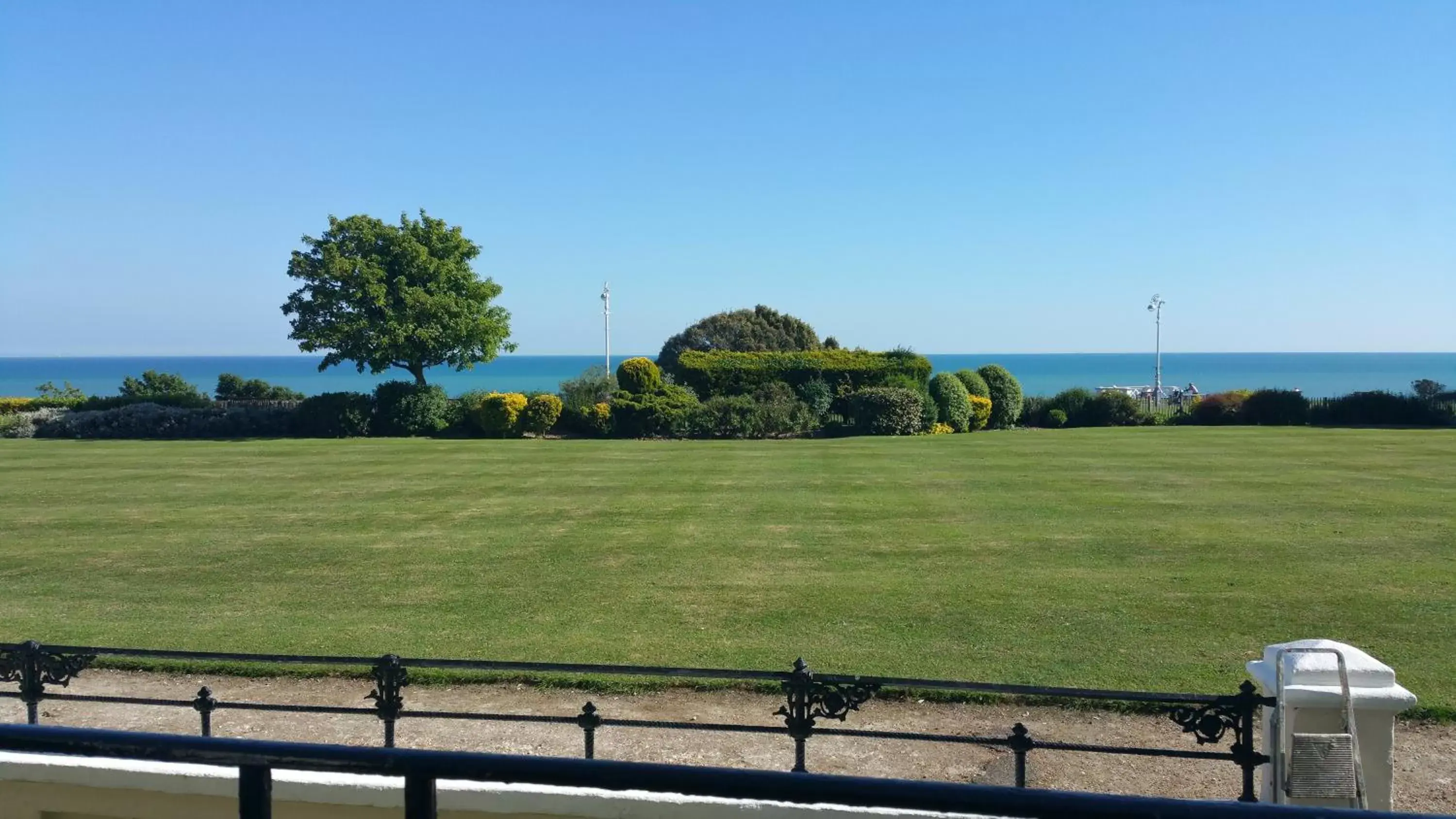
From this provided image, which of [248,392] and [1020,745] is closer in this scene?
[1020,745]

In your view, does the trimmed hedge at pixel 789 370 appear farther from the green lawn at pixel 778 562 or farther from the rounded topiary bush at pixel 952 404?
the green lawn at pixel 778 562

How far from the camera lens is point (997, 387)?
1439 inches

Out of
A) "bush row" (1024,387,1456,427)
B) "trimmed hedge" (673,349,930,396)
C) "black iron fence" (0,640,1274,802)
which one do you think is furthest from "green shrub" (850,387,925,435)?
"black iron fence" (0,640,1274,802)

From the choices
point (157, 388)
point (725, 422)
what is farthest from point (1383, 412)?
point (157, 388)

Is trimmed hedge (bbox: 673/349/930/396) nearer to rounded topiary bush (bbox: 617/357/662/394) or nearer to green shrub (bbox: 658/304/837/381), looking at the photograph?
rounded topiary bush (bbox: 617/357/662/394)

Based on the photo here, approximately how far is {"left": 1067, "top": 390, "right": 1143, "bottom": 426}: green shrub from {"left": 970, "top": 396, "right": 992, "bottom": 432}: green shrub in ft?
13.2

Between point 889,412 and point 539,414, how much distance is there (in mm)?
11985

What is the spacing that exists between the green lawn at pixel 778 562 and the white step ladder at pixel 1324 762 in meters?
2.83

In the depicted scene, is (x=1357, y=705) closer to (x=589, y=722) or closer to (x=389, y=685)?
(x=589, y=722)

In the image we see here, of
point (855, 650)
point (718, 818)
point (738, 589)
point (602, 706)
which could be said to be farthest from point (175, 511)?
point (718, 818)

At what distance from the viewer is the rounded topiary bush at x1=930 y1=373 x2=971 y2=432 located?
34375 mm

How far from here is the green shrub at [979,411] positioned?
35344 mm

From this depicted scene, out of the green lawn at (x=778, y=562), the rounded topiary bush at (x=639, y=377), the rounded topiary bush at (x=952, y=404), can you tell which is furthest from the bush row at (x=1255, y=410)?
the rounded topiary bush at (x=639, y=377)

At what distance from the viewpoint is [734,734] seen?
7.09 meters
